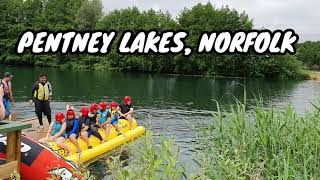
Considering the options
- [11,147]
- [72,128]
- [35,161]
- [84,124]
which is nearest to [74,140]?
[72,128]

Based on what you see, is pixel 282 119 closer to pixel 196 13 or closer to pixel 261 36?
pixel 261 36

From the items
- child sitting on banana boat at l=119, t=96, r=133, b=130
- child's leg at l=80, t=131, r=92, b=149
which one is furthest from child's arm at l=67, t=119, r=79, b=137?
child sitting on banana boat at l=119, t=96, r=133, b=130

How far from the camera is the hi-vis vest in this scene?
1470 centimetres

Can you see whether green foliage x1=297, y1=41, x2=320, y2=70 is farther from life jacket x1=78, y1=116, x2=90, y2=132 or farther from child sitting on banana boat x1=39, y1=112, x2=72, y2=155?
child sitting on banana boat x1=39, y1=112, x2=72, y2=155

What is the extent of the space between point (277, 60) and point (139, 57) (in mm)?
20343

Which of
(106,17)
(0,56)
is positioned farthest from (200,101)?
(0,56)

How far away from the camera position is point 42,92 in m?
14.8

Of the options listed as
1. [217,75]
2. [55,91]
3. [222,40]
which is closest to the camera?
[55,91]

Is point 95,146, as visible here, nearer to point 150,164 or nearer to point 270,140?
point 270,140

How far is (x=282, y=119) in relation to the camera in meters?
8.02

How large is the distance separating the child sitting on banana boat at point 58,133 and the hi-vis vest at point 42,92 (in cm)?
319

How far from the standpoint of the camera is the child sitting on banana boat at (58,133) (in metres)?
11.4

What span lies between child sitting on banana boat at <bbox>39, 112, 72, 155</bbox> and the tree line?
2072 inches

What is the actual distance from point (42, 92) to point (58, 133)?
3.68 metres
